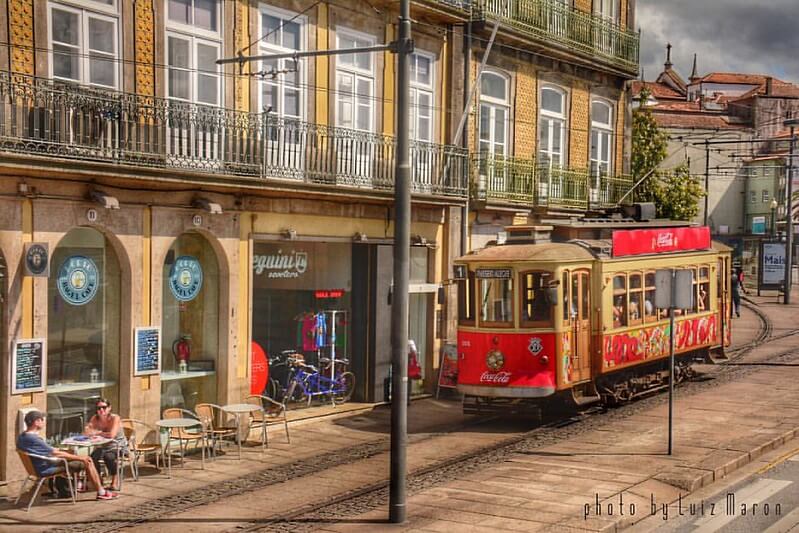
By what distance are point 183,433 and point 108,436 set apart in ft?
7.59

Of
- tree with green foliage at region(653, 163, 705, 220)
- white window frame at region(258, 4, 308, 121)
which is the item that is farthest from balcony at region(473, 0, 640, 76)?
white window frame at region(258, 4, 308, 121)

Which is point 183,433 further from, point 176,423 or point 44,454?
point 44,454

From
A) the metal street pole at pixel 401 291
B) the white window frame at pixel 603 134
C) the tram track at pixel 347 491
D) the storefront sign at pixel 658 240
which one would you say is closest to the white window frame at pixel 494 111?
the white window frame at pixel 603 134

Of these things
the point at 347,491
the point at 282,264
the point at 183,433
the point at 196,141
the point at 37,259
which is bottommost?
the point at 347,491

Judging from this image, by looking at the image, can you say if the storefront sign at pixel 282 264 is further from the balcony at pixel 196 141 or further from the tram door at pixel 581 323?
the tram door at pixel 581 323

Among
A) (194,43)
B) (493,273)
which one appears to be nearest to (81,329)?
(194,43)

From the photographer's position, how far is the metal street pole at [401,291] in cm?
1230

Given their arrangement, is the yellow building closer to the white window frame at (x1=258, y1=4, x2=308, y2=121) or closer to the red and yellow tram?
the white window frame at (x1=258, y1=4, x2=308, y2=121)

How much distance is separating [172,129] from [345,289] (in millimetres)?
Result: 5686

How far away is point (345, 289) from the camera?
21438mm

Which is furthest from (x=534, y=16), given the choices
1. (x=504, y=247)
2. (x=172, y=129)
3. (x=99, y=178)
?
(x=99, y=178)

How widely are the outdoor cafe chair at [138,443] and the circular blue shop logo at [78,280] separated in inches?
74.0

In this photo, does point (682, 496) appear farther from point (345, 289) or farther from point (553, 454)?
point (345, 289)

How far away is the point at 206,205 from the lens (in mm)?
17484
